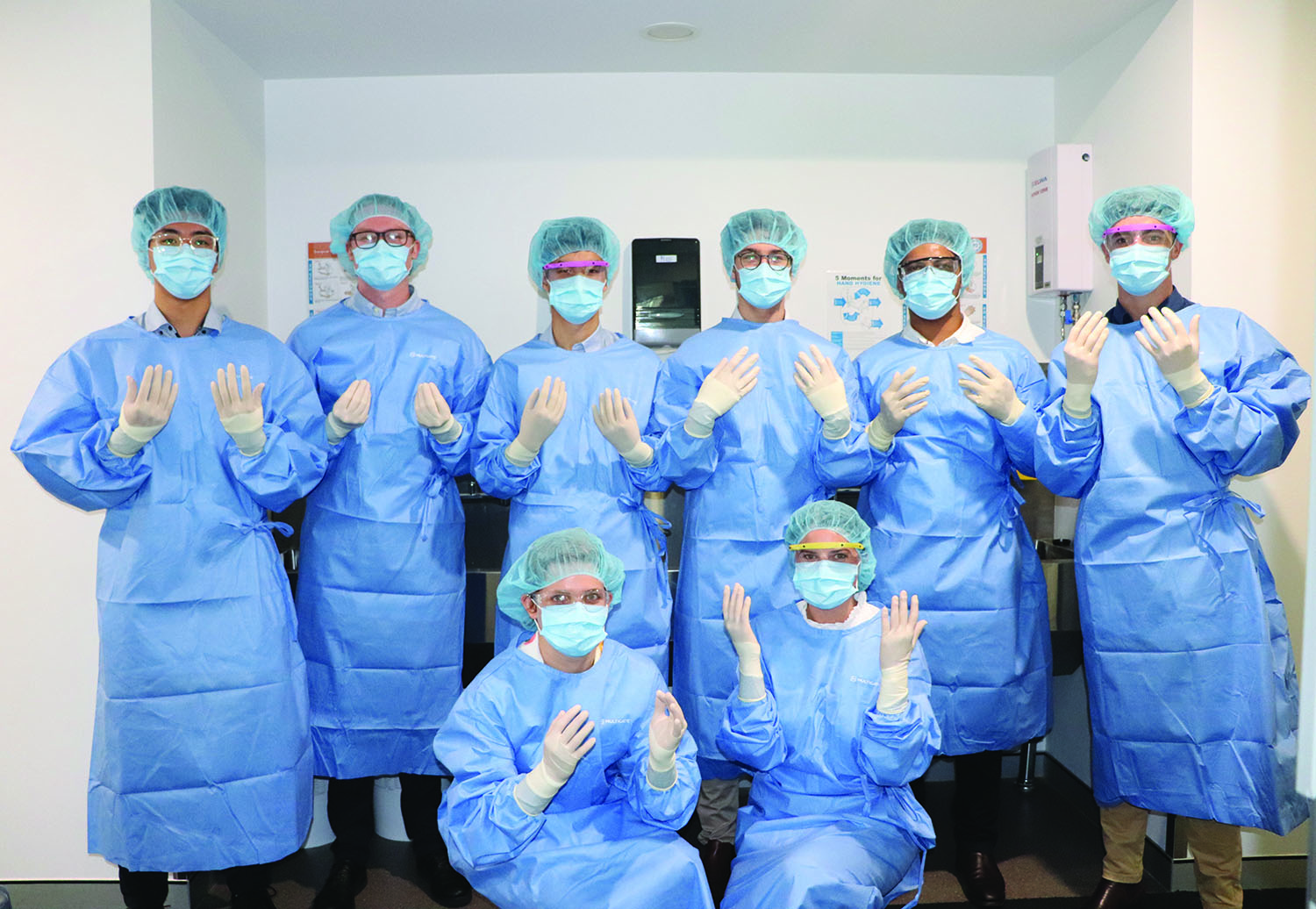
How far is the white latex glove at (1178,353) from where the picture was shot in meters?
2.33

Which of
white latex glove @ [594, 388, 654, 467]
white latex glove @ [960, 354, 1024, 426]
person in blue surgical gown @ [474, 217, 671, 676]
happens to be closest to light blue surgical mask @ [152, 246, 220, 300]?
person in blue surgical gown @ [474, 217, 671, 676]

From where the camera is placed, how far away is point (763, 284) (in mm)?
2691

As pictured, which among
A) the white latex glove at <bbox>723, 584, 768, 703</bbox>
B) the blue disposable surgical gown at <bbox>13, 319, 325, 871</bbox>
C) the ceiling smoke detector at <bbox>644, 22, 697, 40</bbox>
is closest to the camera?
the white latex glove at <bbox>723, 584, 768, 703</bbox>

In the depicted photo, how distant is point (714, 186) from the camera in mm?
3781

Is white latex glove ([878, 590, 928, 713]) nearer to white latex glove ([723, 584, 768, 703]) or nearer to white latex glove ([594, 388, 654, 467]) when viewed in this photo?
white latex glove ([723, 584, 768, 703])

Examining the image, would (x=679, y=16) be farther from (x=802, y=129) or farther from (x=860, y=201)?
(x=860, y=201)

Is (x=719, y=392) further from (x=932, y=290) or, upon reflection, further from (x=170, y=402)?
(x=170, y=402)

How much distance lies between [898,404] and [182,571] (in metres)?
1.77

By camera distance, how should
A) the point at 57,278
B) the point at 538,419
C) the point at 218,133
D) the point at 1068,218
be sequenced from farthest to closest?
the point at 1068,218 → the point at 218,133 → the point at 57,278 → the point at 538,419

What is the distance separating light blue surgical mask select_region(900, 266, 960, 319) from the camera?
266cm

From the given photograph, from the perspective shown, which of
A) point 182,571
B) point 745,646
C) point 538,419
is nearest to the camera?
point 745,646

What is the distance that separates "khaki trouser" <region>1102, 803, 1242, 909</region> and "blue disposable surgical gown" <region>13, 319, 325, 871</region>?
83.3 inches

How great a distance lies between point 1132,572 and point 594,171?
232 centimetres

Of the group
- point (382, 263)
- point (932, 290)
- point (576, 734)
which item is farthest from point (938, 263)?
point (576, 734)
